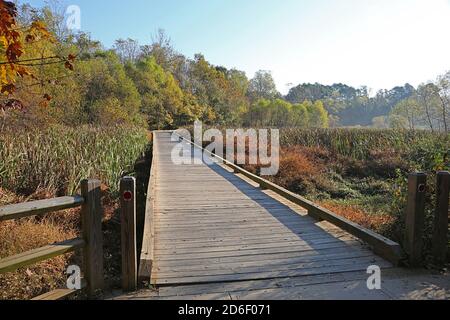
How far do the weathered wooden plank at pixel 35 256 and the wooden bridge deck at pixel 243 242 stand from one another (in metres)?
0.79

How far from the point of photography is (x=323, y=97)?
133875mm

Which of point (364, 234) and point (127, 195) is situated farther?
→ point (364, 234)

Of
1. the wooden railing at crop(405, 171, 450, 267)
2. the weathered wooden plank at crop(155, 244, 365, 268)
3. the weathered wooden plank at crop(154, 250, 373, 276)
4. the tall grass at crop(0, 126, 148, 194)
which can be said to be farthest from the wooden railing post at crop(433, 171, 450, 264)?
the tall grass at crop(0, 126, 148, 194)

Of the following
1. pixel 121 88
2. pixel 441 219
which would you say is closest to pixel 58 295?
pixel 441 219

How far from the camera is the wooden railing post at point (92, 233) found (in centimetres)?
291

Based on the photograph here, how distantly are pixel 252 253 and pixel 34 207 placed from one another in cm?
221

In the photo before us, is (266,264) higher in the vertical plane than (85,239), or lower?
lower

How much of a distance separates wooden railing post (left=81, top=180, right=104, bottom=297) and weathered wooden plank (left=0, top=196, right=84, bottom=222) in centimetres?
8

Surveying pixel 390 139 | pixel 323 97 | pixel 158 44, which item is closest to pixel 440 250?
pixel 390 139

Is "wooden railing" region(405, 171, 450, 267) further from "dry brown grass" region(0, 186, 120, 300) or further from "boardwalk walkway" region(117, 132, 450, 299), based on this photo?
"dry brown grass" region(0, 186, 120, 300)

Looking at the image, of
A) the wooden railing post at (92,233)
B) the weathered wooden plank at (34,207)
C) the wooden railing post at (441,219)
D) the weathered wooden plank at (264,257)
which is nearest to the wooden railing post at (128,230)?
the wooden railing post at (92,233)

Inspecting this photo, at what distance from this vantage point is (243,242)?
4.26 meters

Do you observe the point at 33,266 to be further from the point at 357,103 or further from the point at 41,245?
the point at 357,103
